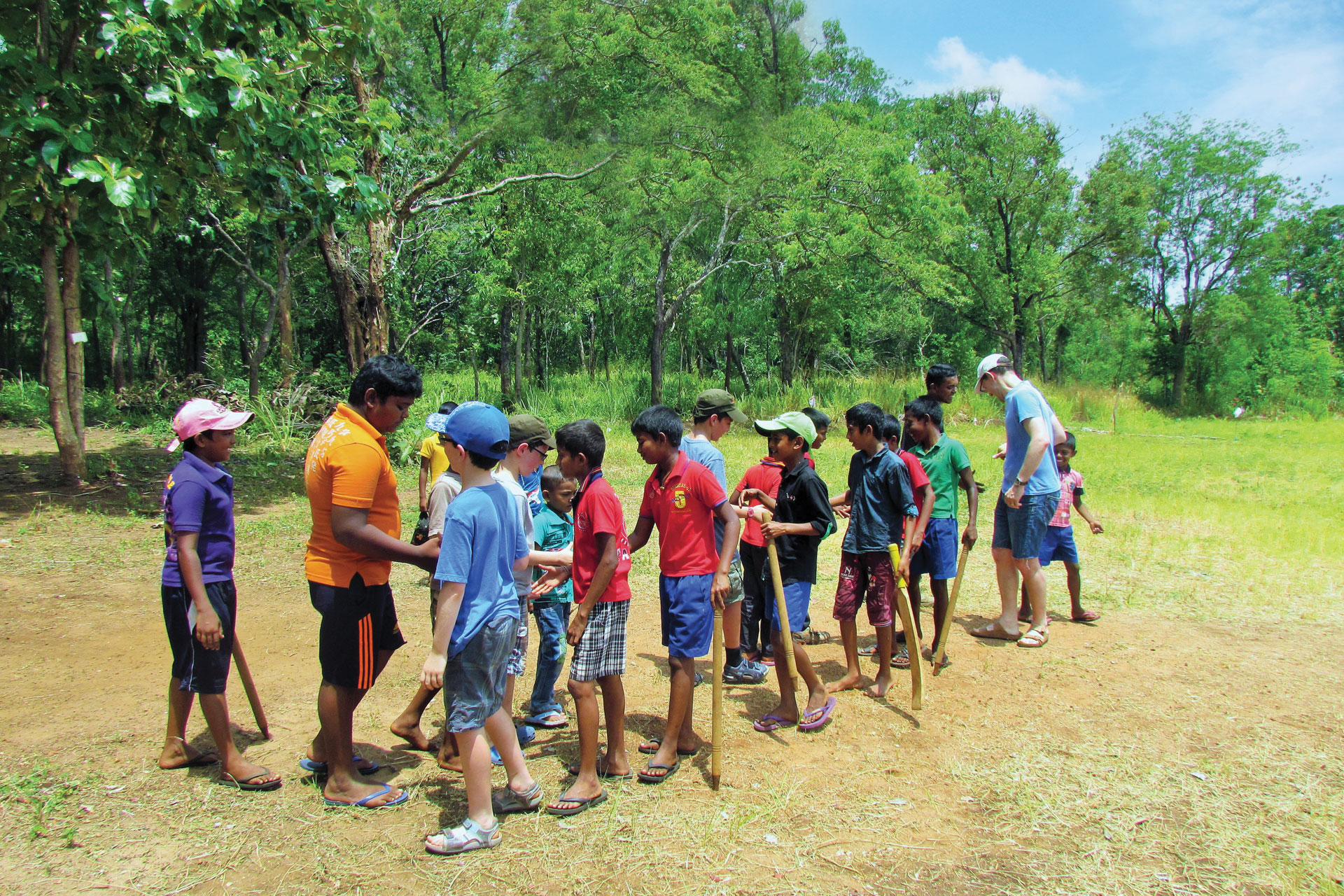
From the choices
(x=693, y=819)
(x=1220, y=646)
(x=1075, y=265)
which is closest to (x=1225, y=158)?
(x=1075, y=265)

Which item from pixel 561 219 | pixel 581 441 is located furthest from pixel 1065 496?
pixel 561 219

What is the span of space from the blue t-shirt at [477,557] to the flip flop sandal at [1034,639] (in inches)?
155

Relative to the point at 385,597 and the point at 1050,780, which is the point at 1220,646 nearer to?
the point at 1050,780

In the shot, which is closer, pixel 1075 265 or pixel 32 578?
pixel 32 578

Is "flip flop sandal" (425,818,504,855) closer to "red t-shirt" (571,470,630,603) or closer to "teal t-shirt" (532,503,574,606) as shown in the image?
"red t-shirt" (571,470,630,603)

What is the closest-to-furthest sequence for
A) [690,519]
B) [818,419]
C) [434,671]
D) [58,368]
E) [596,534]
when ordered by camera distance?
[434,671], [596,534], [690,519], [818,419], [58,368]

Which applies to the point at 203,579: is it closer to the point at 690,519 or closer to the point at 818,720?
the point at 690,519

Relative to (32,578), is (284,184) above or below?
above

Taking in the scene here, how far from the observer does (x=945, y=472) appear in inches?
215

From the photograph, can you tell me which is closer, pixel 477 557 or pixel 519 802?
pixel 477 557

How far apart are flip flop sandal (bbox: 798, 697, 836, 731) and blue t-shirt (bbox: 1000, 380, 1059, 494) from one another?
86.2 inches

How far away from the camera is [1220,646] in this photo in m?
5.68

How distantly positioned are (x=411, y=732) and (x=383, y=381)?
1.82m

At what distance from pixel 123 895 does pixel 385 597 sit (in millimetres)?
1341
